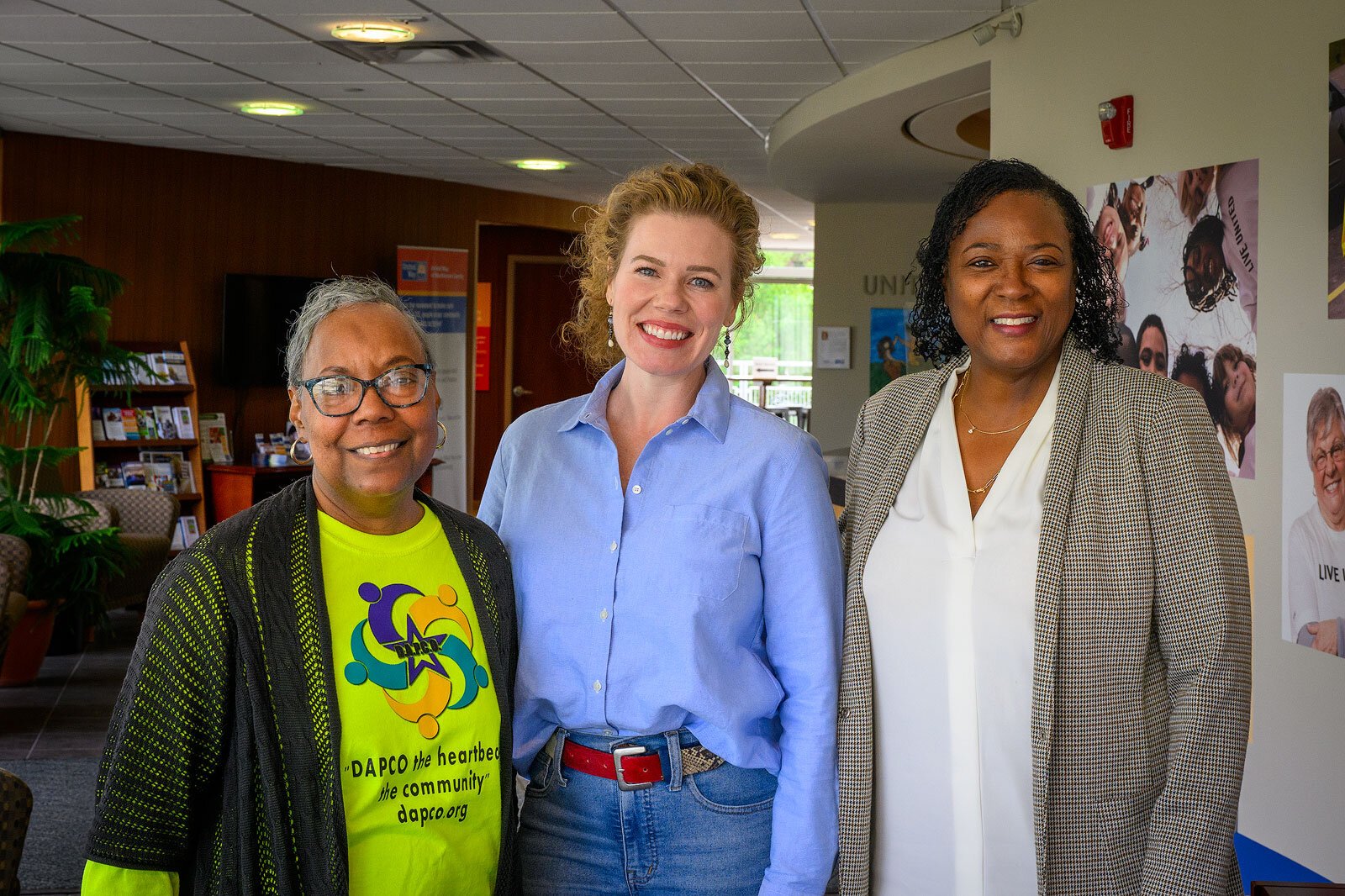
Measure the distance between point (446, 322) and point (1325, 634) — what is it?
9540mm

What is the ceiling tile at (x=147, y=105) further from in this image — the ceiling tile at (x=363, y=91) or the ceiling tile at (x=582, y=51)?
the ceiling tile at (x=582, y=51)

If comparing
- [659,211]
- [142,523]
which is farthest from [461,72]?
[659,211]

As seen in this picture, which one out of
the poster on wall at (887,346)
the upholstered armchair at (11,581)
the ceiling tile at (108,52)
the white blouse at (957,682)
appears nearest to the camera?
the white blouse at (957,682)

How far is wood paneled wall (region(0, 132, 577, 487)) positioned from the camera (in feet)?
30.6

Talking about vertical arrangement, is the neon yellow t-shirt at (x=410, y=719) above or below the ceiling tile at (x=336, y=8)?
below

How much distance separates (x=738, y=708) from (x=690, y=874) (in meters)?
0.28

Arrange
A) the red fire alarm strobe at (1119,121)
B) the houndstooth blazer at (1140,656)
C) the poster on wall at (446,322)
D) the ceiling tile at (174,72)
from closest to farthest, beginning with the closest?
the houndstooth blazer at (1140,656) → the red fire alarm strobe at (1119,121) → the ceiling tile at (174,72) → the poster on wall at (446,322)

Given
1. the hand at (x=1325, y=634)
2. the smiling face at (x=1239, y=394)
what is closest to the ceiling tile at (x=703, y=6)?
the smiling face at (x=1239, y=394)

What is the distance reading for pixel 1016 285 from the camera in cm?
196

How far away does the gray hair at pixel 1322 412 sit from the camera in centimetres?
337

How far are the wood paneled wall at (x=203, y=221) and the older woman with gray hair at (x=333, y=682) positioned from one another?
811cm

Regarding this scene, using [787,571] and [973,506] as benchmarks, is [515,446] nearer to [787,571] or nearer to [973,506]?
[787,571]

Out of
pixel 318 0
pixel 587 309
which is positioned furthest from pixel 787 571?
pixel 318 0

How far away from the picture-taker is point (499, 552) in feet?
6.45
